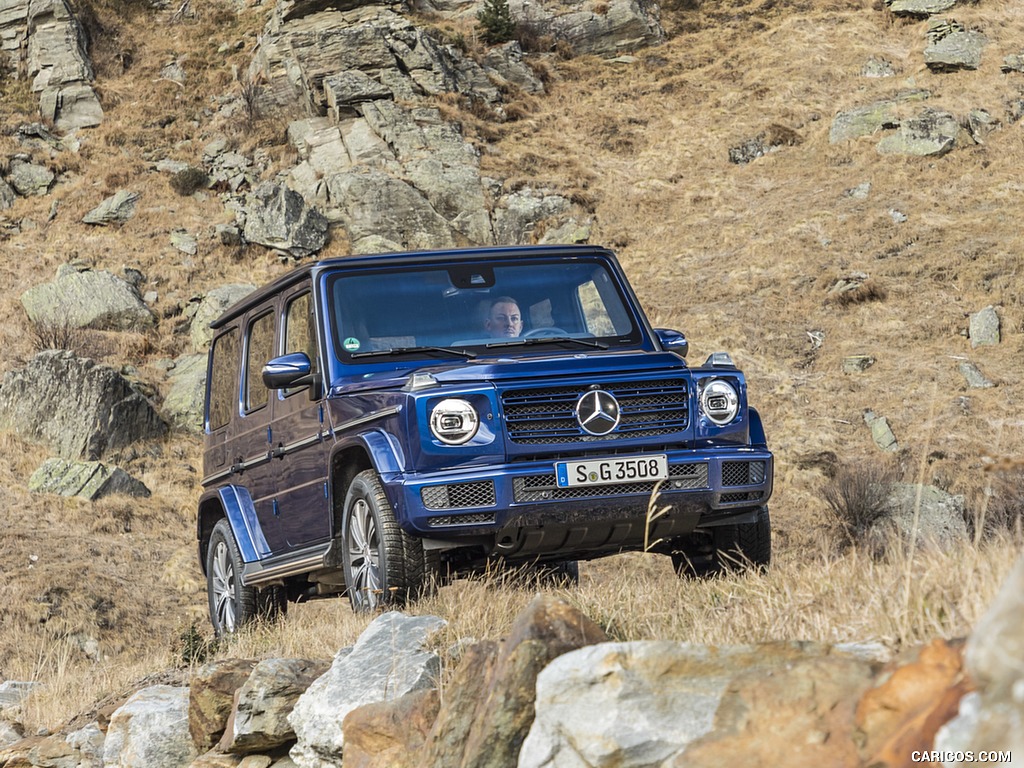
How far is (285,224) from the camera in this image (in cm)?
2984

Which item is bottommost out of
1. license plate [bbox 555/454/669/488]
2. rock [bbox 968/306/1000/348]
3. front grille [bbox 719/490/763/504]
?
front grille [bbox 719/490/763/504]

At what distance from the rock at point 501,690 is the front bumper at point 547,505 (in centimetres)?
196

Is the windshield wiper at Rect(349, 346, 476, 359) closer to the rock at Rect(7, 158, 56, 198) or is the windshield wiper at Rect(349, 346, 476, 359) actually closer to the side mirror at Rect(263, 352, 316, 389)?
the side mirror at Rect(263, 352, 316, 389)

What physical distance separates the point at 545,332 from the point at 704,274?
19.7 meters

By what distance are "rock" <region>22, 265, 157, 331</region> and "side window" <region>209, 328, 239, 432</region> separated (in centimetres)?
1892

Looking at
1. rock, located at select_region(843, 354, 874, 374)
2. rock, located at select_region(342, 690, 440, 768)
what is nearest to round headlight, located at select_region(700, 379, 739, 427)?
rock, located at select_region(342, 690, 440, 768)

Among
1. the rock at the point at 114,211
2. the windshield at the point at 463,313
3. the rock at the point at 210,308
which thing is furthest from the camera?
the rock at the point at 114,211

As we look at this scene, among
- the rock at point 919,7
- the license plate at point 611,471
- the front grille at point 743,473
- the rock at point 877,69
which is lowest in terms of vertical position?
the front grille at point 743,473

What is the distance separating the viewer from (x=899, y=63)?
34.6 metres

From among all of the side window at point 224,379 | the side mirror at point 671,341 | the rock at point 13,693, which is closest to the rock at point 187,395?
the side window at point 224,379

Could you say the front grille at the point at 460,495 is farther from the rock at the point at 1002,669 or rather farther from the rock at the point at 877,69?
the rock at the point at 877,69

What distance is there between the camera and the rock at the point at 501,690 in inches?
142

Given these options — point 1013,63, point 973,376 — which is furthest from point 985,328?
point 1013,63

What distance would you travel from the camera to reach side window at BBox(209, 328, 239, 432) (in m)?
8.73
